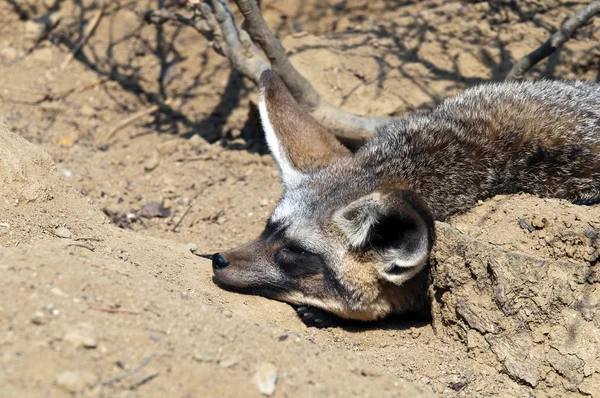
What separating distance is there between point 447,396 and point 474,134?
6.97 feet

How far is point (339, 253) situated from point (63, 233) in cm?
201

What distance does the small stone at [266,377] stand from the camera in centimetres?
357

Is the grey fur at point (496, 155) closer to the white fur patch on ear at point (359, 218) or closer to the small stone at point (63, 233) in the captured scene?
the white fur patch on ear at point (359, 218)

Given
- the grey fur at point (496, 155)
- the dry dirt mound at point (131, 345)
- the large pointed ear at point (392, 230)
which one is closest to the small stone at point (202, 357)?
the dry dirt mound at point (131, 345)

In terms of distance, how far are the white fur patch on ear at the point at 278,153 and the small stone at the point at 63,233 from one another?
1.78 m

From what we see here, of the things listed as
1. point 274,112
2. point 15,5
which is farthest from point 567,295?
point 15,5

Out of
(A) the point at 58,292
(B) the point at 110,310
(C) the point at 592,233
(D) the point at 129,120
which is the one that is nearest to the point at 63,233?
(A) the point at 58,292

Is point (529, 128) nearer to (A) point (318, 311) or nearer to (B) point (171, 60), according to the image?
(A) point (318, 311)

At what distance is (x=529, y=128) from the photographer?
5734 millimetres

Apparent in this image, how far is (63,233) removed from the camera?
5.35 meters

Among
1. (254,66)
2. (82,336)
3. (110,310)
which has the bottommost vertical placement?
(254,66)

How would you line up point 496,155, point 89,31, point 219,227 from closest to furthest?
point 496,155
point 219,227
point 89,31

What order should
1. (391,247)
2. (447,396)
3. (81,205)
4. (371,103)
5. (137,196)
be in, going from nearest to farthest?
(447,396) → (391,247) → (81,205) → (137,196) → (371,103)

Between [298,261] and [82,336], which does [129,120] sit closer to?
[298,261]
